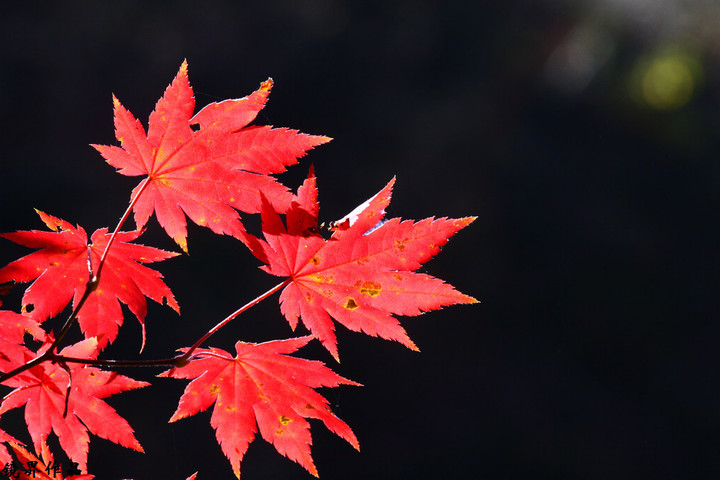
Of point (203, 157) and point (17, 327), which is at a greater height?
point (203, 157)

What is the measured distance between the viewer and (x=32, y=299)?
0.86 metres

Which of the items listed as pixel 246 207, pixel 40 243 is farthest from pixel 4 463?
pixel 246 207

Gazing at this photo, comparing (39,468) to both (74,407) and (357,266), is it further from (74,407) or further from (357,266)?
(357,266)

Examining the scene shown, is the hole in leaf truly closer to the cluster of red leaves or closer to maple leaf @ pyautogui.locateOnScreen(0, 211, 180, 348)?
the cluster of red leaves

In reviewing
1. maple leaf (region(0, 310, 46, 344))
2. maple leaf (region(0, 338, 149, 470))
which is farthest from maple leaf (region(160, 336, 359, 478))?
maple leaf (region(0, 310, 46, 344))

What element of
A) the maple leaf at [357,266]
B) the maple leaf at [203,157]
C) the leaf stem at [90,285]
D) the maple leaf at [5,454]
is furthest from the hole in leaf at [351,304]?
the maple leaf at [5,454]

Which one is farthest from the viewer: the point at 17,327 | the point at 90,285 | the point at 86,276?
the point at 86,276

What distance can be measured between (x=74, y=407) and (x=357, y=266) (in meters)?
0.56

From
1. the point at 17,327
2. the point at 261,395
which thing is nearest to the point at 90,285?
the point at 17,327

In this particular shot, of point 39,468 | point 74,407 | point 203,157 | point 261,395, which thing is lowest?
point 39,468

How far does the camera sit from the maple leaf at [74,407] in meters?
0.94

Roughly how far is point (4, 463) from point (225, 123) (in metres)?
0.64

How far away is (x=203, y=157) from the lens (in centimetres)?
89

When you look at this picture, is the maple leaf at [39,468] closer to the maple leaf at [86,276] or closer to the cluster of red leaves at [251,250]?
the cluster of red leaves at [251,250]
